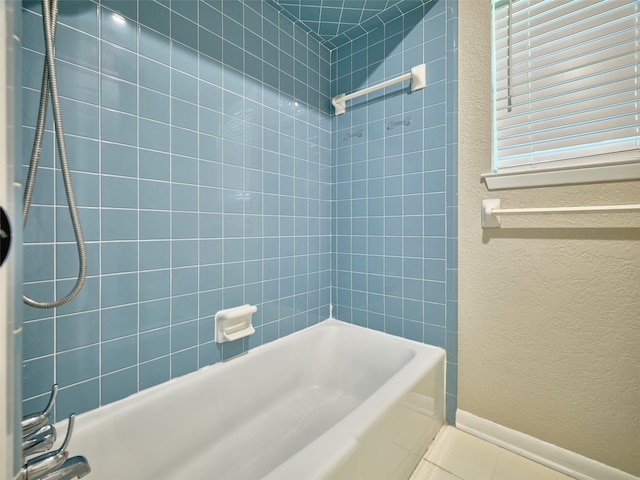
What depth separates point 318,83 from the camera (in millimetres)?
1783

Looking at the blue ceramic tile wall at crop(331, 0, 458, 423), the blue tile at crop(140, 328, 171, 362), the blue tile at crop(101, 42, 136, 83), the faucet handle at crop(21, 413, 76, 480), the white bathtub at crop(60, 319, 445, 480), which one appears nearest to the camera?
the faucet handle at crop(21, 413, 76, 480)

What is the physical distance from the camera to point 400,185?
1.59 meters

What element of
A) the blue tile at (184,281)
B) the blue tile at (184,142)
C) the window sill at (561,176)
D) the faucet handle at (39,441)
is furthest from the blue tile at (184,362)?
the window sill at (561,176)

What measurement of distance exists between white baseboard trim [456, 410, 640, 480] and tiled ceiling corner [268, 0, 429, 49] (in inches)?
84.5

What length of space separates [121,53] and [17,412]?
1.11m

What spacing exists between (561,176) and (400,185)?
2.29ft

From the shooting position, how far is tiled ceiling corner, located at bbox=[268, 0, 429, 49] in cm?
146

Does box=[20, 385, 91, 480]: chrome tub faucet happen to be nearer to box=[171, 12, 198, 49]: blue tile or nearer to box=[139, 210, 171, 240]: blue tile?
box=[139, 210, 171, 240]: blue tile

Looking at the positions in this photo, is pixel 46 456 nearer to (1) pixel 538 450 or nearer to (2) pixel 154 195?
(2) pixel 154 195

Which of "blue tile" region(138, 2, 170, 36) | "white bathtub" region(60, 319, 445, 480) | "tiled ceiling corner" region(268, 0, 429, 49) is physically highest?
"tiled ceiling corner" region(268, 0, 429, 49)

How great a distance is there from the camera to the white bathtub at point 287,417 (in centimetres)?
85

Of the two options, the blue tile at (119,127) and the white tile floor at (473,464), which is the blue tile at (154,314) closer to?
the blue tile at (119,127)

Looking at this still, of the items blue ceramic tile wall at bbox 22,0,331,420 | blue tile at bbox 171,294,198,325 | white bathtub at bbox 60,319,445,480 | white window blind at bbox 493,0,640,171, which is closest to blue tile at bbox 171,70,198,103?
blue ceramic tile wall at bbox 22,0,331,420

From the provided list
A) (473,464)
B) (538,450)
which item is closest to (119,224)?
(473,464)
